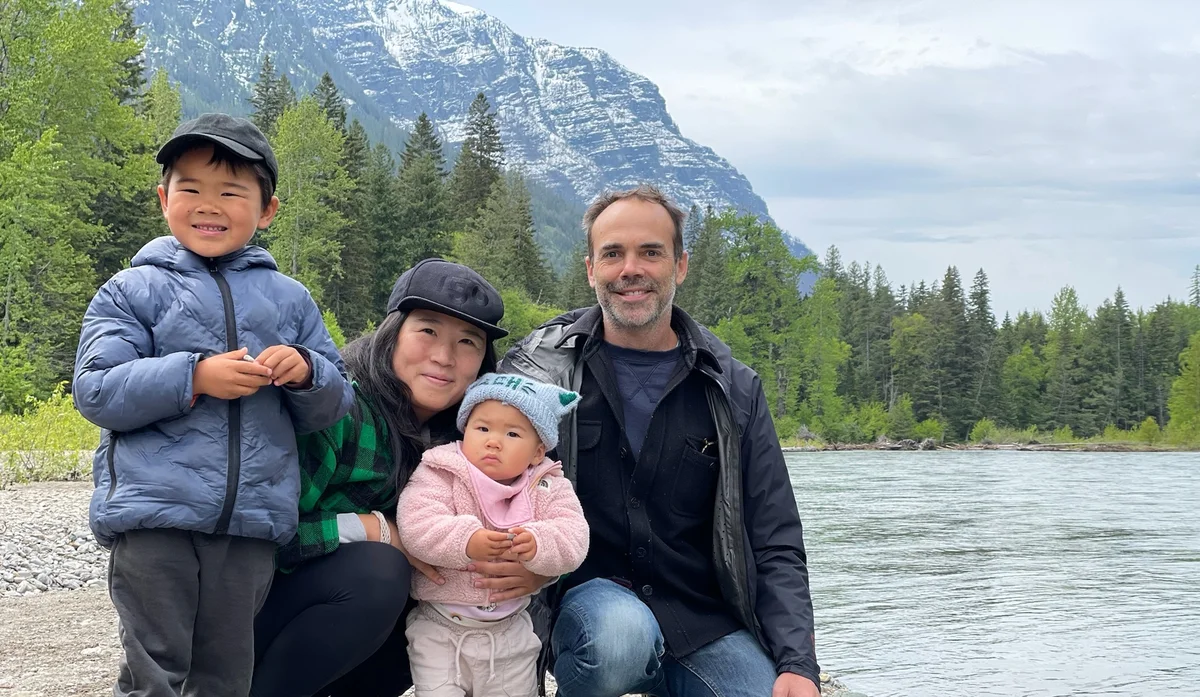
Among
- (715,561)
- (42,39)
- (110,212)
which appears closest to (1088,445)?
(110,212)

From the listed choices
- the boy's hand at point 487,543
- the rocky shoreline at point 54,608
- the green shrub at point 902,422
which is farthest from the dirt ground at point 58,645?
the green shrub at point 902,422

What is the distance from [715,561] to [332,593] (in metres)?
1.29

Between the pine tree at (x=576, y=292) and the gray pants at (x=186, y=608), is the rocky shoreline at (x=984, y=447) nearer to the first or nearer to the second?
the pine tree at (x=576, y=292)

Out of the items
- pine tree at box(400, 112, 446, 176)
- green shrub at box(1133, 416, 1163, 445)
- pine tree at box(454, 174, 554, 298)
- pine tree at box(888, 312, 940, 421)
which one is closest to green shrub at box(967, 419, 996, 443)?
pine tree at box(888, 312, 940, 421)

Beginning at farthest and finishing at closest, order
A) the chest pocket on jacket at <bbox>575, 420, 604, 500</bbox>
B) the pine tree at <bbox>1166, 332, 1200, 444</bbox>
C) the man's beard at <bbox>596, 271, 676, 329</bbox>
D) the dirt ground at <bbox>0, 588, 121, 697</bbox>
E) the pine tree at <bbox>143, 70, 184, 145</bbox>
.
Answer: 1. the pine tree at <bbox>1166, 332, 1200, 444</bbox>
2. the pine tree at <bbox>143, 70, 184, 145</bbox>
3. the dirt ground at <bbox>0, 588, 121, 697</bbox>
4. the man's beard at <bbox>596, 271, 676, 329</bbox>
5. the chest pocket on jacket at <bbox>575, 420, 604, 500</bbox>

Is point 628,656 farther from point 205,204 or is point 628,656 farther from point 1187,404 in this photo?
point 1187,404

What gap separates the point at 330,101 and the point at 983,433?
40933 mm

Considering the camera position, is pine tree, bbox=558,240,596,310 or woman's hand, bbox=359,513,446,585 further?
pine tree, bbox=558,240,596,310

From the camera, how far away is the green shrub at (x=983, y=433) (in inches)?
2377

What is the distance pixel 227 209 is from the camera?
2873 millimetres

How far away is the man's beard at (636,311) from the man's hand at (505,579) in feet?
3.33

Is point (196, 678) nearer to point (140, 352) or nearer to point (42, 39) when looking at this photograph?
point (140, 352)

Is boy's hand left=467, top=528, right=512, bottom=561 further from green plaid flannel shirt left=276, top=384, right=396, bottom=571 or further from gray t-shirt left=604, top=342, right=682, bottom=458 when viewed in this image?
gray t-shirt left=604, top=342, right=682, bottom=458

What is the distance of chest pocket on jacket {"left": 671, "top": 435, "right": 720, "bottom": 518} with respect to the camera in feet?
11.9
